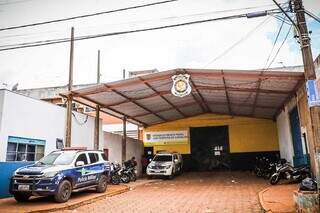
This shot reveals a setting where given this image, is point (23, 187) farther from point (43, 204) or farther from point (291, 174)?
point (291, 174)

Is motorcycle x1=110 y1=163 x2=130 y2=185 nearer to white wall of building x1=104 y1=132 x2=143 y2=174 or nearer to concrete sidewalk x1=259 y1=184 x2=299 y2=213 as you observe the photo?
white wall of building x1=104 y1=132 x2=143 y2=174

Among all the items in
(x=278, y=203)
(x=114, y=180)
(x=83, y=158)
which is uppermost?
(x=83, y=158)

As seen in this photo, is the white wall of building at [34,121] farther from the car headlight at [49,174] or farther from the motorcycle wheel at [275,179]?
the motorcycle wheel at [275,179]

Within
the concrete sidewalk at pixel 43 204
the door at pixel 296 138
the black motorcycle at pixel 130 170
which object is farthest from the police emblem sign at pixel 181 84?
the black motorcycle at pixel 130 170

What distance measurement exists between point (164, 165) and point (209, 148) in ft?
26.6

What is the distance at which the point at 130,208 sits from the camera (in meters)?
9.59

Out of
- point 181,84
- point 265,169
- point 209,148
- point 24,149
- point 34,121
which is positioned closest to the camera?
point 24,149

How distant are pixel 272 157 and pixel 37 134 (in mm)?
19507

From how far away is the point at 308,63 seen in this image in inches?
313

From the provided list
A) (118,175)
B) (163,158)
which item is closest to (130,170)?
(118,175)

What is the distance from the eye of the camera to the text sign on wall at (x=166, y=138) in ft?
92.6

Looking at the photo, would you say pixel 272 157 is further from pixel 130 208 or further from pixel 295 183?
pixel 130 208

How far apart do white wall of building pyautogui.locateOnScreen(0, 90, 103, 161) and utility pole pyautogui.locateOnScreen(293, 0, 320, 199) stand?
10.0m

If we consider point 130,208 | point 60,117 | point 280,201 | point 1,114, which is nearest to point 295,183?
point 280,201
